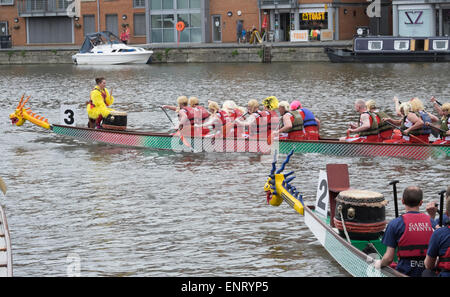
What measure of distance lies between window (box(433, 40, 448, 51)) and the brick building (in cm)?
1075

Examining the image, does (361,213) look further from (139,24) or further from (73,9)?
(73,9)

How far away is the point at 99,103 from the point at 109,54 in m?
40.8

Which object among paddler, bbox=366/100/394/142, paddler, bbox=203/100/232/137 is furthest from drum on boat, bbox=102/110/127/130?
paddler, bbox=366/100/394/142

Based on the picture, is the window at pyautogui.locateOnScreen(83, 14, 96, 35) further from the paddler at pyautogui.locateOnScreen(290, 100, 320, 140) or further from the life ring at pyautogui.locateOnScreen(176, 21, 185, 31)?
the paddler at pyautogui.locateOnScreen(290, 100, 320, 140)

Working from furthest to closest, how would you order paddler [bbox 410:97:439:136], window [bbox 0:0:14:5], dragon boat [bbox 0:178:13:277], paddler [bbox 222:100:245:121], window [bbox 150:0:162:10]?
window [bbox 0:0:14:5] → window [bbox 150:0:162:10] → paddler [bbox 222:100:245:121] → paddler [bbox 410:97:439:136] → dragon boat [bbox 0:178:13:277]

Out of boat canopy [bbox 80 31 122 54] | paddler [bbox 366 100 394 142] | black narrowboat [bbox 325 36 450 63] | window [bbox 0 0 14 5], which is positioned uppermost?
window [bbox 0 0 14 5]

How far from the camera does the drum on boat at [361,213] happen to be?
11.0 metres

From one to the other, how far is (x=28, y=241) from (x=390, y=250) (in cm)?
670

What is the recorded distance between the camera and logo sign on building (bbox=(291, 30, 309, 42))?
63219 millimetres

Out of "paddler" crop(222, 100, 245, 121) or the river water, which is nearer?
the river water

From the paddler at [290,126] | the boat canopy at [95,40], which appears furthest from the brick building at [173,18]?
the paddler at [290,126]

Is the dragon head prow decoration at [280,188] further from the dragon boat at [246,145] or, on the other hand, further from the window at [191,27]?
the window at [191,27]

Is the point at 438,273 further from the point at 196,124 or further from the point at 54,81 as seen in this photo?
the point at 54,81
